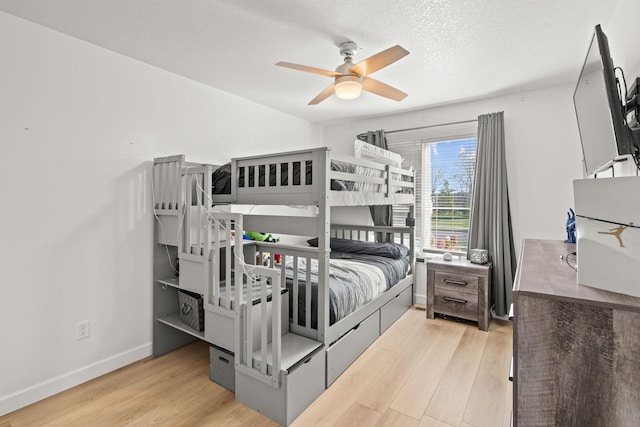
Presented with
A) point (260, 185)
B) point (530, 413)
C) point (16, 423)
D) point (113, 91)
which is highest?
point (113, 91)

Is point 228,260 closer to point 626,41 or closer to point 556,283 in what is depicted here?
point 556,283

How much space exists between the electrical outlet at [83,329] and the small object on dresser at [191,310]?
62cm

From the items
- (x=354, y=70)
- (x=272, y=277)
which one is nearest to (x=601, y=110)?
(x=354, y=70)

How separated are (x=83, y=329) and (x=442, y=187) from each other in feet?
12.0

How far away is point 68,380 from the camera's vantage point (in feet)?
6.95

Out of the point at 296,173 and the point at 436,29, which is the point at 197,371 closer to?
the point at 296,173

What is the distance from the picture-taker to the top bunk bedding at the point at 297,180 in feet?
6.63

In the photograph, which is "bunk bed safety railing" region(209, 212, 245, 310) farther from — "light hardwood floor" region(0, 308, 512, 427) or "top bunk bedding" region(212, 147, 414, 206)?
"light hardwood floor" region(0, 308, 512, 427)

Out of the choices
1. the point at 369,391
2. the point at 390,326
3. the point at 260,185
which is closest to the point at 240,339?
the point at 369,391

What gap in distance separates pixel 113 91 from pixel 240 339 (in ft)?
6.65

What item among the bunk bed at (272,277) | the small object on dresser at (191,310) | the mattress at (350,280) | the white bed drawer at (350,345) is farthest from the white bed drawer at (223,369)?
the white bed drawer at (350,345)

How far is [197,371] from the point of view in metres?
2.33

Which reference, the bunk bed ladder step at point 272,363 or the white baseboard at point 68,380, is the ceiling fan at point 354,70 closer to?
the bunk bed ladder step at point 272,363

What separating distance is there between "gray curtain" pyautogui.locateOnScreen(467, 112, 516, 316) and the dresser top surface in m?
1.83
